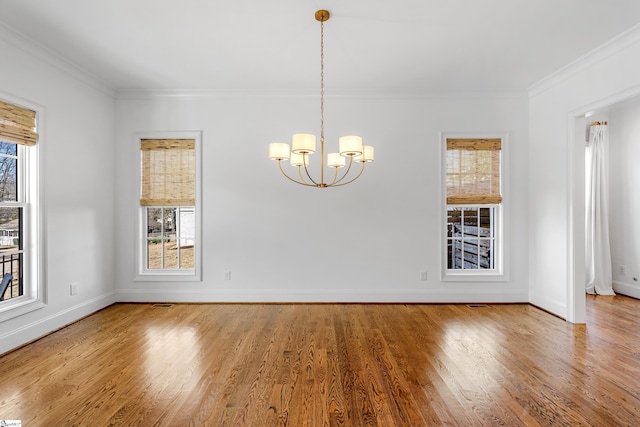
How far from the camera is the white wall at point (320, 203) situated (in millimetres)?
4477

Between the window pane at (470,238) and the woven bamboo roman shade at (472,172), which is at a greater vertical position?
the woven bamboo roman shade at (472,172)

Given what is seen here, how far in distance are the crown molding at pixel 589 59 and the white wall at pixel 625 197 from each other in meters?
1.63

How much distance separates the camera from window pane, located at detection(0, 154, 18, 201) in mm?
3096

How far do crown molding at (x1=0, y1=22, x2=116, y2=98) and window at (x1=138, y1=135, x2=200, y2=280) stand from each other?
2.69ft

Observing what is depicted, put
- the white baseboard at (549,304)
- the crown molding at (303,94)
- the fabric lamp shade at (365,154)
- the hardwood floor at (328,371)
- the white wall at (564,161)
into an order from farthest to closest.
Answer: the crown molding at (303,94) → the white baseboard at (549,304) → the white wall at (564,161) → the fabric lamp shade at (365,154) → the hardwood floor at (328,371)

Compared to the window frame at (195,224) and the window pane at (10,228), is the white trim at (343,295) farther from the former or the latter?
the window pane at (10,228)

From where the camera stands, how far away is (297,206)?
450 cm

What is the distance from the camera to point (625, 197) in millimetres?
4914

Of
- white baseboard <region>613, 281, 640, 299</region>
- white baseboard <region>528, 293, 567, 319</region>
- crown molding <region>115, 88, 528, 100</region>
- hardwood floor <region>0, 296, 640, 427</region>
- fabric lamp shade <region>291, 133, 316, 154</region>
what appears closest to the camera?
hardwood floor <region>0, 296, 640, 427</region>


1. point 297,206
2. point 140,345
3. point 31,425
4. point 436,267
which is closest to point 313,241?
point 297,206

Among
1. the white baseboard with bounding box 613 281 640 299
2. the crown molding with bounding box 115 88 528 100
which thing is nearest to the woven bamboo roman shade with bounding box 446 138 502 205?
the crown molding with bounding box 115 88 528 100

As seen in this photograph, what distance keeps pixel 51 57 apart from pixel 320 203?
3390 mm

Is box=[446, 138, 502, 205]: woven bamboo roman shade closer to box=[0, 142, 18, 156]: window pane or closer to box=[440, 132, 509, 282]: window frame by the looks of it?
box=[440, 132, 509, 282]: window frame

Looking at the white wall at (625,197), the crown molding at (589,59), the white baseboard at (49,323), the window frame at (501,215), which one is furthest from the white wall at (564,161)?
the white baseboard at (49,323)
